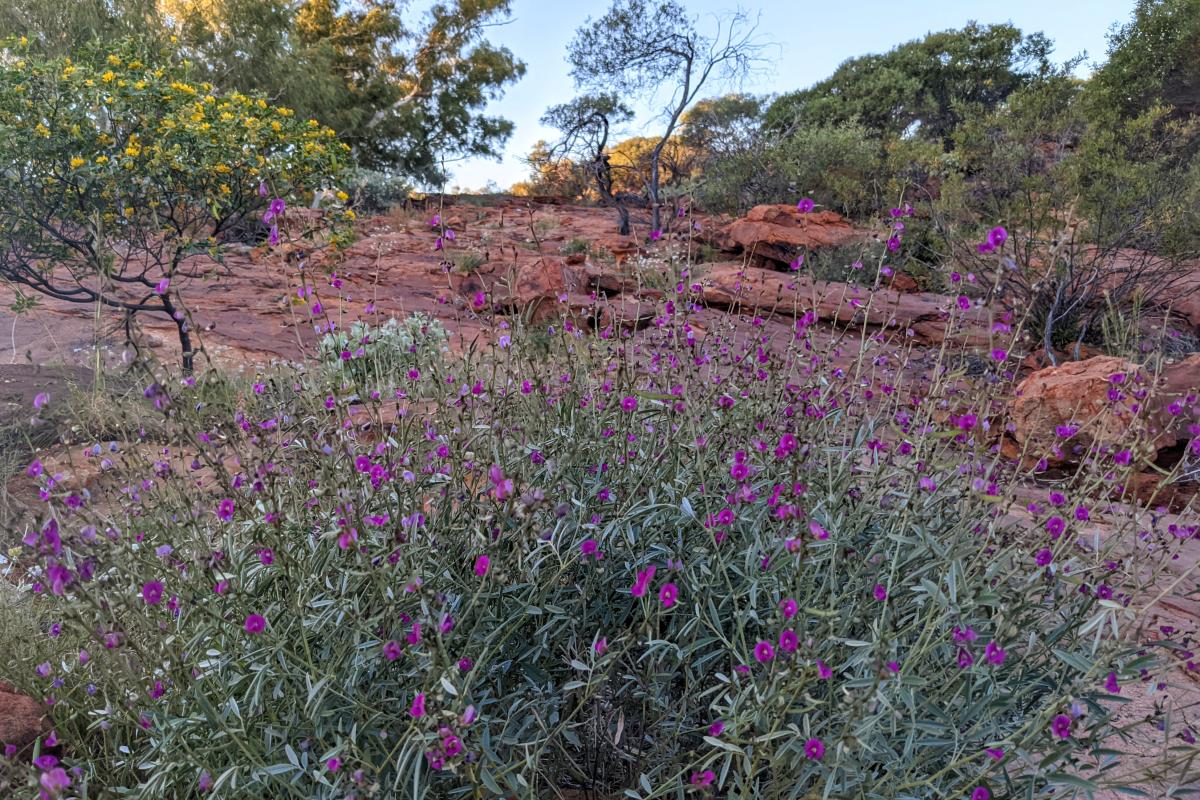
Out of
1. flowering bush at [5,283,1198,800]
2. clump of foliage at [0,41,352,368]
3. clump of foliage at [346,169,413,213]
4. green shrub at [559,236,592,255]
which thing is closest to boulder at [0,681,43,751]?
flowering bush at [5,283,1198,800]

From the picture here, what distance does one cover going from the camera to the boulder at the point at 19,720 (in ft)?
6.19

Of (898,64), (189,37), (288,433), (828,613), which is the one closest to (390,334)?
(288,433)

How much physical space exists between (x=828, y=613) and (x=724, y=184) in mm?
16830

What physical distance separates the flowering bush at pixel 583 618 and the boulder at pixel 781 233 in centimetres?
1017

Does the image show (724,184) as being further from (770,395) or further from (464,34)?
(770,395)

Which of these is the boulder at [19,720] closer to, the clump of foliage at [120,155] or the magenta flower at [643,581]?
the magenta flower at [643,581]

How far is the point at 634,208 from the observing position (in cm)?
2106

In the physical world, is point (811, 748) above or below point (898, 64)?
below

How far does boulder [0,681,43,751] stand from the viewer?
189 cm

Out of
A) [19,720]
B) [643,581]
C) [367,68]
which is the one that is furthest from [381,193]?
[643,581]

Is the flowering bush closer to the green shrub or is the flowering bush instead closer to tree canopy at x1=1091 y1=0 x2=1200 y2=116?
the green shrub

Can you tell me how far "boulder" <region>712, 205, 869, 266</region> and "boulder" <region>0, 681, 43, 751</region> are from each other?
1081cm

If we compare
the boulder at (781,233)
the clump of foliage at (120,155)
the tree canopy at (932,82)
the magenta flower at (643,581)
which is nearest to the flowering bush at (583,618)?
the magenta flower at (643,581)

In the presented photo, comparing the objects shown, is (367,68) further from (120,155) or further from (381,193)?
(120,155)
